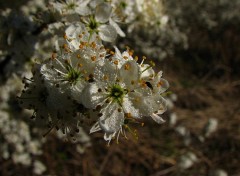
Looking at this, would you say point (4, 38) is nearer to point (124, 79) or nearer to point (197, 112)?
point (124, 79)

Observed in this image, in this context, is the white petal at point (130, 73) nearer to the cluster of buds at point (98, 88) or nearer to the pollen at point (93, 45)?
the cluster of buds at point (98, 88)

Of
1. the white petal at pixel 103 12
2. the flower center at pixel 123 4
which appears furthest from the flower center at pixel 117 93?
the flower center at pixel 123 4

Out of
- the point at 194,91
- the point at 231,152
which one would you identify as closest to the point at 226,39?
the point at 194,91

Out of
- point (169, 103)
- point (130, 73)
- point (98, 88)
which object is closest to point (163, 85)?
point (130, 73)

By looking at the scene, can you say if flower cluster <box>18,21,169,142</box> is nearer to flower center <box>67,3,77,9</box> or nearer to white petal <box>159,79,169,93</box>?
white petal <box>159,79,169,93</box>

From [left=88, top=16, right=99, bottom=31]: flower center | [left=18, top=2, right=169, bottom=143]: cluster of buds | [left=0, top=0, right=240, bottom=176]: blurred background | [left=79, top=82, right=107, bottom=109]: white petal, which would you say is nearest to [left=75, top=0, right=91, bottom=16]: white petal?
[left=88, top=16, right=99, bottom=31]: flower center

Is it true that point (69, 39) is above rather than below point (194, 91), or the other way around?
below

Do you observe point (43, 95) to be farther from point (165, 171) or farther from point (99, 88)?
point (165, 171)
